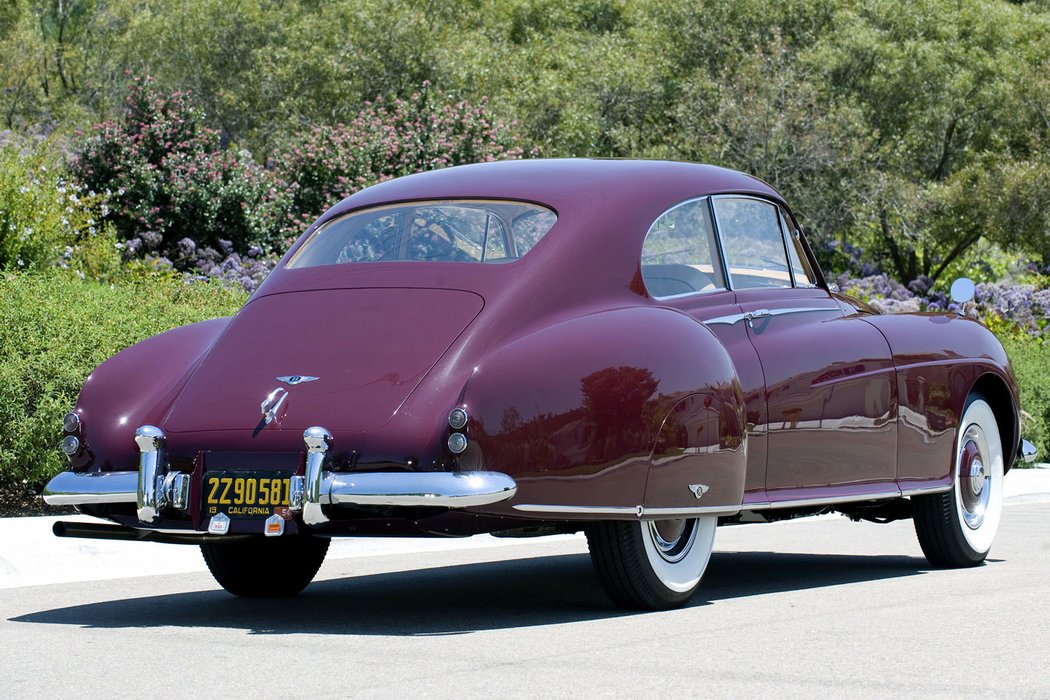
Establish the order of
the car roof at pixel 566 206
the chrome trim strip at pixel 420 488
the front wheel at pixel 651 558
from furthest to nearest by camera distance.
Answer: the car roof at pixel 566 206
the front wheel at pixel 651 558
the chrome trim strip at pixel 420 488

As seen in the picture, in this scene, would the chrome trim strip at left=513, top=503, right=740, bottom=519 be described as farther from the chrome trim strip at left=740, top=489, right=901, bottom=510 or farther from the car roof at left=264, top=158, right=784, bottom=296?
the car roof at left=264, top=158, right=784, bottom=296

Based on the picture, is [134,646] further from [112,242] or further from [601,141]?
[601,141]

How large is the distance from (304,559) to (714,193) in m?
2.60

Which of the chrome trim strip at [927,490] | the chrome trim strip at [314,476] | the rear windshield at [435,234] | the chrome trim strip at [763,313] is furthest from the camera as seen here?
the chrome trim strip at [927,490]

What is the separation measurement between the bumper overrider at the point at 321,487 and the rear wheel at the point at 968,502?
11.2 feet

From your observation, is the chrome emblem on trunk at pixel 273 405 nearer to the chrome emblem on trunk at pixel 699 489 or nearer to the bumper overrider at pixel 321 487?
the bumper overrider at pixel 321 487

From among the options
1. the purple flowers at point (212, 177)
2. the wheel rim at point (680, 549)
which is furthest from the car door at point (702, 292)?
the purple flowers at point (212, 177)

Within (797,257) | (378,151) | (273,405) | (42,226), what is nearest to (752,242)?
(797,257)

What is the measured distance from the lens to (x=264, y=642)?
5.57 m

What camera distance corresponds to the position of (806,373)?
683 cm

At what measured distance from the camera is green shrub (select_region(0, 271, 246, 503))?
9.56 m

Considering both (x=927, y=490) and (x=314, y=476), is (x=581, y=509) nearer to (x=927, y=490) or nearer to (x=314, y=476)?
(x=314, y=476)

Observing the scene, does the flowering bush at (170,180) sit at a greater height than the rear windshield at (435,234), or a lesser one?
lesser

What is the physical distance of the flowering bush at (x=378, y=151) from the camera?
24.5m
